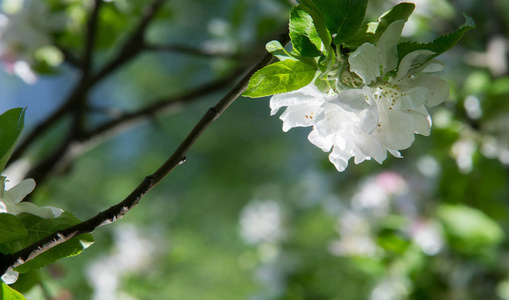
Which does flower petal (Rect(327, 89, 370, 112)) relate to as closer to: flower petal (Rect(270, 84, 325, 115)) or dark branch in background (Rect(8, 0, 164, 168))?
flower petal (Rect(270, 84, 325, 115))

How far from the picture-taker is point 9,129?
261mm

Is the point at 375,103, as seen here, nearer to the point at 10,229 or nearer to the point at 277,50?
the point at 277,50

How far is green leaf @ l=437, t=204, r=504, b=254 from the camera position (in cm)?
75

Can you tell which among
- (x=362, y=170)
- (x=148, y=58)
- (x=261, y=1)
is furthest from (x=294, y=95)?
(x=148, y=58)

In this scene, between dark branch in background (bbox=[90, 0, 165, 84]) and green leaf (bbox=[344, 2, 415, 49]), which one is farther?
dark branch in background (bbox=[90, 0, 165, 84])

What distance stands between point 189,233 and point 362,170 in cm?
96

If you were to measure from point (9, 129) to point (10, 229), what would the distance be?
0.06 m

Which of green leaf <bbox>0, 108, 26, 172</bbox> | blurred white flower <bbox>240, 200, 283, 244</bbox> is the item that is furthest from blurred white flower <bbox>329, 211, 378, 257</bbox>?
green leaf <bbox>0, 108, 26, 172</bbox>

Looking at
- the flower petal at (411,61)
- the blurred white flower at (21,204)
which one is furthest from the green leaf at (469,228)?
the blurred white flower at (21,204)

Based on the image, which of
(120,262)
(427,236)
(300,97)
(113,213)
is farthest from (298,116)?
(120,262)

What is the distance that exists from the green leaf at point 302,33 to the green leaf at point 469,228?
23.9 inches

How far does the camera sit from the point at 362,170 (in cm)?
112

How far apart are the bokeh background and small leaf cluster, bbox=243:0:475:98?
0.28 metres

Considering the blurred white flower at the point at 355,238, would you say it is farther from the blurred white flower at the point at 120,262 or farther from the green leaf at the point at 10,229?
the green leaf at the point at 10,229
